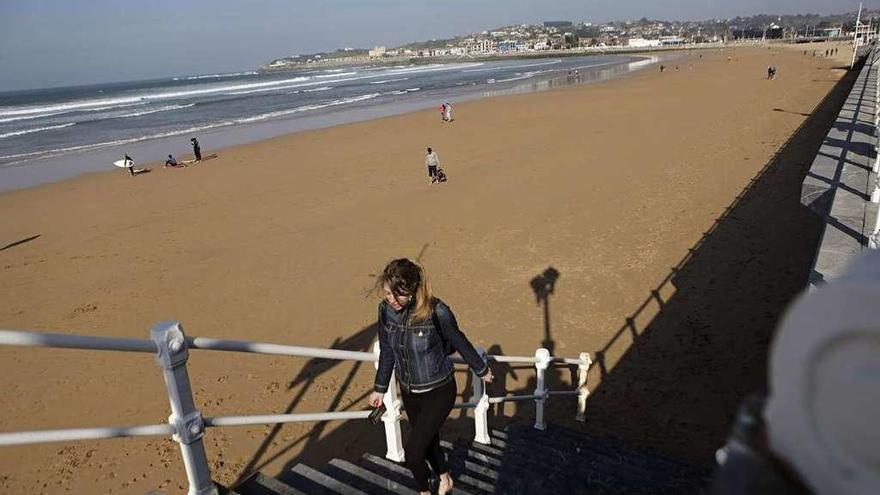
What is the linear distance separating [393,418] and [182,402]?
5.30ft

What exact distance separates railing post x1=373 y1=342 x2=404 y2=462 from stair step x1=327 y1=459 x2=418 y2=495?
0.90 feet

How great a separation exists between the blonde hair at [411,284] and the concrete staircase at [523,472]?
125cm

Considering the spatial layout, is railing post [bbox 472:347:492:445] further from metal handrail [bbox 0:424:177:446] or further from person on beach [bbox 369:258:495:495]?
metal handrail [bbox 0:424:177:446]

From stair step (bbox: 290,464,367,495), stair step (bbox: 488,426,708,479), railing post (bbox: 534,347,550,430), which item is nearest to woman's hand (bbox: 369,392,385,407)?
stair step (bbox: 290,464,367,495)

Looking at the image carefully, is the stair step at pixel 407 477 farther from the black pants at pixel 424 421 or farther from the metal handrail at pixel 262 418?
the metal handrail at pixel 262 418

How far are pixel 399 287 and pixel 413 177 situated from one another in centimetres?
1564

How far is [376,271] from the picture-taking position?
1108cm

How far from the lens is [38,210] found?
59.1 ft

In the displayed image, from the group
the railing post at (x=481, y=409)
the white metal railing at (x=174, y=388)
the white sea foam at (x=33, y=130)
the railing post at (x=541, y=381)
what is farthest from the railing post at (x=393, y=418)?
the white sea foam at (x=33, y=130)

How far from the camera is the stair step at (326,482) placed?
3.46 meters

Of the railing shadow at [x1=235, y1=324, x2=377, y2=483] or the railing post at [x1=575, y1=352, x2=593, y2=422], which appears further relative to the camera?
the railing shadow at [x1=235, y1=324, x2=377, y2=483]

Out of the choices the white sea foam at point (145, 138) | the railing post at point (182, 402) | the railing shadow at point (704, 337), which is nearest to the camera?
the railing post at point (182, 402)

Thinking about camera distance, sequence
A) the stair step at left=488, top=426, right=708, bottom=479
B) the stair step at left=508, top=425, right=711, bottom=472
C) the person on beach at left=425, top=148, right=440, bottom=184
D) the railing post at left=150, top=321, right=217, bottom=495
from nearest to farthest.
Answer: the railing post at left=150, top=321, right=217, bottom=495, the stair step at left=488, top=426, right=708, bottom=479, the stair step at left=508, top=425, right=711, bottom=472, the person on beach at left=425, top=148, right=440, bottom=184

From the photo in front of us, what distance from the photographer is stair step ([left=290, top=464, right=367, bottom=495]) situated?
11.3ft
